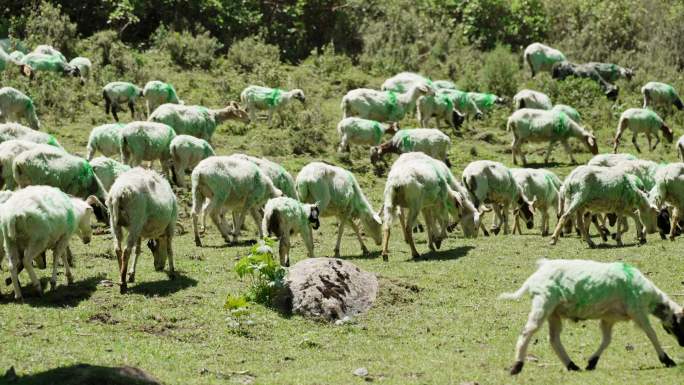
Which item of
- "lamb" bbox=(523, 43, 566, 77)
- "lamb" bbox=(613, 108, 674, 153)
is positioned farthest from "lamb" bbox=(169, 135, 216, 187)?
"lamb" bbox=(523, 43, 566, 77)

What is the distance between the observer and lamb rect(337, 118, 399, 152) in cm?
2844

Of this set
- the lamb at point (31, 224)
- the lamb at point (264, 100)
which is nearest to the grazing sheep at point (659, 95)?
the lamb at point (264, 100)

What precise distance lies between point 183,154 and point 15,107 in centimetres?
550

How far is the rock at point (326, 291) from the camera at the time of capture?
13.9m

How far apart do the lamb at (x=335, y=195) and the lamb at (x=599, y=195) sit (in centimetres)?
363

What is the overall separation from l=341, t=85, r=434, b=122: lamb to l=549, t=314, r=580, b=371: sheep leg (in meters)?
20.0

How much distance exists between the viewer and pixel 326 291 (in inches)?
558

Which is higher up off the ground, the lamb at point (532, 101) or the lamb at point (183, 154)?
the lamb at point (532, 101)

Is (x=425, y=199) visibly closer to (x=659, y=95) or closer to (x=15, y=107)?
(x=15, y=107)

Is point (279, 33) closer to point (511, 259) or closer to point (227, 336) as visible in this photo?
point (511, 259)

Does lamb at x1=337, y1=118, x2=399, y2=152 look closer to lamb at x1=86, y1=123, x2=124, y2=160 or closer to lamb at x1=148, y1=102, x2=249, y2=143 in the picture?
lamb at x1=148, y1=102, x2=249, y2=143

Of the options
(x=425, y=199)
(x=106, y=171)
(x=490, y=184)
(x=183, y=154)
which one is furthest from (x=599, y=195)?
(x=106, y=171)

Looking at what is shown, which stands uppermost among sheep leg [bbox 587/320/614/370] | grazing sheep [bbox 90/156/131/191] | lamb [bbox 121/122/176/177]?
lamb [bbox 121/122/176/177]

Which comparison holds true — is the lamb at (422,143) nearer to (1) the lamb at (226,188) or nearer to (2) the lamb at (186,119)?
(2) the lamb at (186,119)
